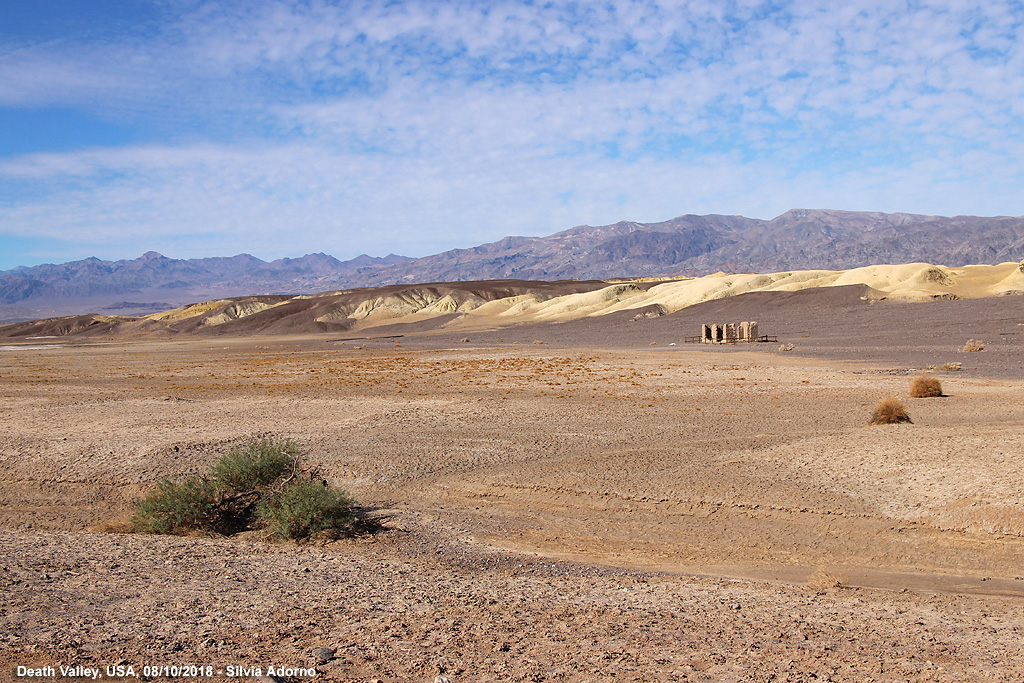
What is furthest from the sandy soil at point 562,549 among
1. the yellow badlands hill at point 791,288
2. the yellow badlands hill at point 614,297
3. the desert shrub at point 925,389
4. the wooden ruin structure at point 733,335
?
the yellow badlands hill at point 614,297

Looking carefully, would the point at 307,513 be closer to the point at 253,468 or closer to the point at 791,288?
the point at 253,468

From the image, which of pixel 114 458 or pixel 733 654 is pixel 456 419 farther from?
pixel 733 654

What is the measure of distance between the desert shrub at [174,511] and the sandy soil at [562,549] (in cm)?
67

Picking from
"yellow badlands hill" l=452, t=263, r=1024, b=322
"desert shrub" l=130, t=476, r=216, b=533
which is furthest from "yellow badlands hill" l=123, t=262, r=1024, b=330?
"desert shrub" l=130, t=476, r=216, b=533

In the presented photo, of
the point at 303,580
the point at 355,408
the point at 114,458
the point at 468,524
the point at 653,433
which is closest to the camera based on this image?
the point at 303,580

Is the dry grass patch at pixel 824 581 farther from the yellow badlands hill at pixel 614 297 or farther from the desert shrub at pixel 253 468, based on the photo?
the yellow badlands hill at pixel 614 297

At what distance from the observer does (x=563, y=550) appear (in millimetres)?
8945

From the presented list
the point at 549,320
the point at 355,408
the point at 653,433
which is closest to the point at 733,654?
the point at 653,433

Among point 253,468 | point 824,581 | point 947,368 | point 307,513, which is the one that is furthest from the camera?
point 947,368

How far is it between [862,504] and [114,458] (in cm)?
1206

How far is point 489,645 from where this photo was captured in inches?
234

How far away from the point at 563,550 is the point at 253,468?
4.52m

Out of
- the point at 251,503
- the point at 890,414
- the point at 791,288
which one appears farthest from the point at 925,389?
the point at 791,288

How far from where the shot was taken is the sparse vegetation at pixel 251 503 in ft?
30.8
